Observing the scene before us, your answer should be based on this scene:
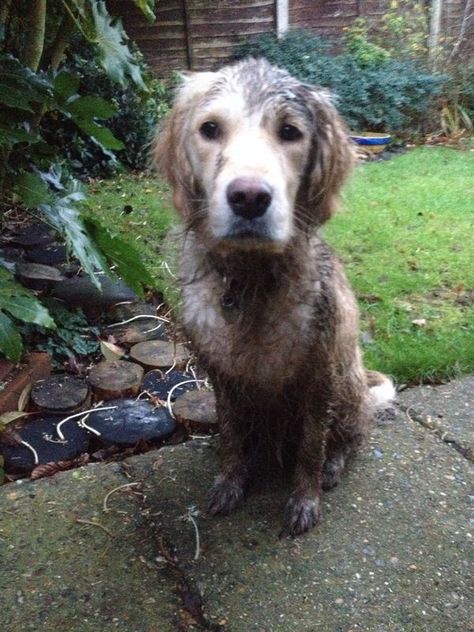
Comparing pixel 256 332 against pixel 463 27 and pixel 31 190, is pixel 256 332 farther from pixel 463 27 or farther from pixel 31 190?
pixel 463 27

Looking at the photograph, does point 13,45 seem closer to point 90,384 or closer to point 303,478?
point 90,384

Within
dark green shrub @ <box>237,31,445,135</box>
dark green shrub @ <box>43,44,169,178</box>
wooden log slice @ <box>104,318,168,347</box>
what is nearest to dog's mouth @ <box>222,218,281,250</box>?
wooden log slice @ <box>104,318,168,347</box>

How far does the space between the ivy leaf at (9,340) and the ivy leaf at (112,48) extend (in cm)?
121

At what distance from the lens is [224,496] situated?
2.57 meters

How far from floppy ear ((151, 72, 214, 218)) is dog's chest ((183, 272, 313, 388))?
32 centimetres

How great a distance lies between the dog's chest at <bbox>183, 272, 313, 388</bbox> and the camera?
229 centimetres

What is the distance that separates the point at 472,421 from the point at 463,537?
0.82 m

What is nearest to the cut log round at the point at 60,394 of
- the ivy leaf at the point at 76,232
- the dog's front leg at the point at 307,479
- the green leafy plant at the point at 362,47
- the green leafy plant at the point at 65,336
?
the green leafy plant at the point at 65,336

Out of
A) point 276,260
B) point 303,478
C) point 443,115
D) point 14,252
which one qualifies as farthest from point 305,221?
point 443,115

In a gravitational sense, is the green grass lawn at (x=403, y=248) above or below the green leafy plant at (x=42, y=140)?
below

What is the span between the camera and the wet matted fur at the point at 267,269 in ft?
6.53

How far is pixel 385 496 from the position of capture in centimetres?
261

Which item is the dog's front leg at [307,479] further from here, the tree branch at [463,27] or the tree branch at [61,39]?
the tree branch at [463,27]

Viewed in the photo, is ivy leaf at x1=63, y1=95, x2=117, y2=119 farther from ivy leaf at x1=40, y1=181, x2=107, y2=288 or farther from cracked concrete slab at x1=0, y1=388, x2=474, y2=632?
cracked concrete slab at x1=0, y1=388, x2=474, y2=632
